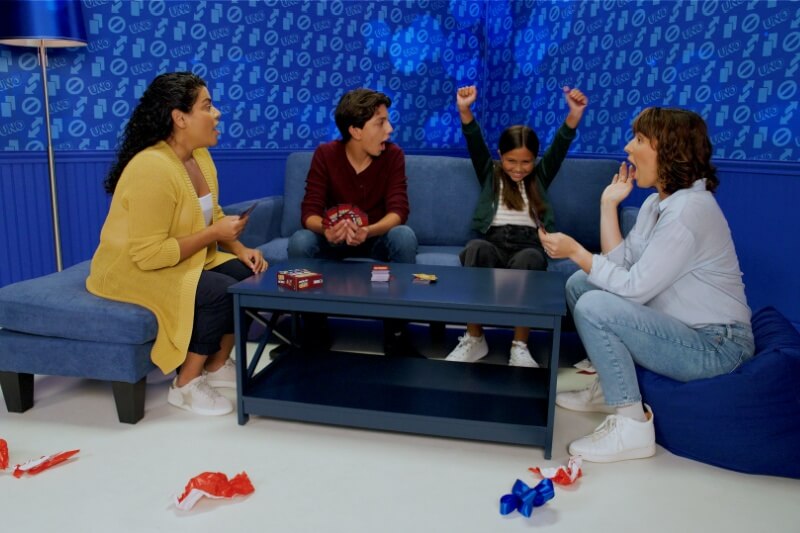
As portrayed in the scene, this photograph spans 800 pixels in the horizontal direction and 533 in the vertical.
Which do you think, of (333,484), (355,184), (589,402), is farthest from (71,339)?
(589,402)

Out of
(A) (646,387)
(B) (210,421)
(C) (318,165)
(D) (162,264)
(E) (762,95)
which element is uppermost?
(E) (762,95)

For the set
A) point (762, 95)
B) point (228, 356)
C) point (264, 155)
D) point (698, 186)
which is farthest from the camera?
point (264, 155)

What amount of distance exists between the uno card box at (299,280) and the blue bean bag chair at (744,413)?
1.07m

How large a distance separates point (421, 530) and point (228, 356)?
1239 millimetres

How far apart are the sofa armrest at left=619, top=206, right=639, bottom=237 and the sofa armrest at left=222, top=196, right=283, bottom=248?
5.46 ft

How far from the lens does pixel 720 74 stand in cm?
326

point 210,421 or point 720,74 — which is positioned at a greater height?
point 720,74

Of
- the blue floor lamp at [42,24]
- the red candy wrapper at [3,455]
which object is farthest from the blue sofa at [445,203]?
the red candy wrapper at [3,455]

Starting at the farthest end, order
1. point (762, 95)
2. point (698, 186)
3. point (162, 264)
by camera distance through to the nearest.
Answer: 1. point (762, 95)
2. point (162, 264)
3. point (698, 186)

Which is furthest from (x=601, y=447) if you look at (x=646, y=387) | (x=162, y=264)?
(x=162, y=264)

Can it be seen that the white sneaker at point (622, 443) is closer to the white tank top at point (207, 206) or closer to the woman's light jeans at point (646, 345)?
the woman's light jeans at point (646, 345)

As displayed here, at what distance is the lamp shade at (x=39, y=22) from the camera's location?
316 cm

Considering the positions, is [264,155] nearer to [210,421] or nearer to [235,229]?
[235,229]

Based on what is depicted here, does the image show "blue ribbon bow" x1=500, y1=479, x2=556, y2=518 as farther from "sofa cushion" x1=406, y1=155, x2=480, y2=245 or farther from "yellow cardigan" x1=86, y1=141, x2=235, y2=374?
"sofa cushion" x1=406, y1=155, x2=480, y2=245
